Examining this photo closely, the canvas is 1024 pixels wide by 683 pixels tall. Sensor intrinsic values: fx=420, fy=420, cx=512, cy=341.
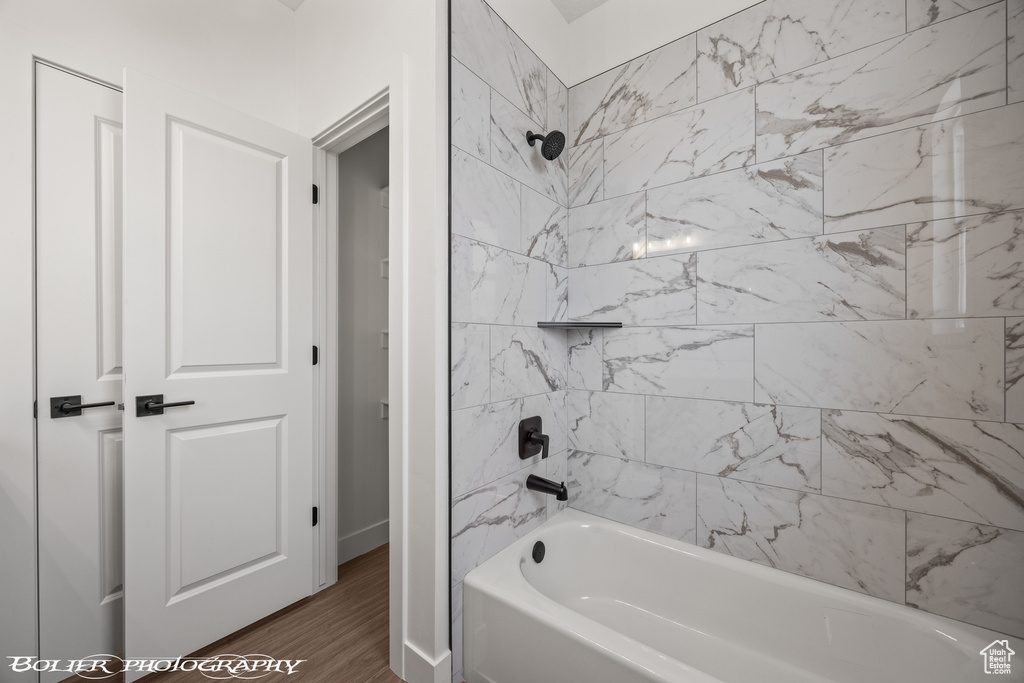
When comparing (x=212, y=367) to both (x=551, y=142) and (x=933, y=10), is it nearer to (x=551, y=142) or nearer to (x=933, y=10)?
(x=551, y=142)

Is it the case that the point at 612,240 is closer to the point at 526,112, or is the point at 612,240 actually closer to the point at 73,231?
the point at 526,112

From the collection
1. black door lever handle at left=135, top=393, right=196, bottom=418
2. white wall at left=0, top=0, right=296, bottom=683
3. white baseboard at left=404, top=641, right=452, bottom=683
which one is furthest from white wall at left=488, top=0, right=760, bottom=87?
white baseboard at left=404, top=641, right=452, bottom=683

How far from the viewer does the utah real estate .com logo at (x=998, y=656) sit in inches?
41.8

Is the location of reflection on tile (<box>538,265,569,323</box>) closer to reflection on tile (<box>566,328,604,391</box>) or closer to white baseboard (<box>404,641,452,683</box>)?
reflection on tile (<box>566,328,604,391</box>)

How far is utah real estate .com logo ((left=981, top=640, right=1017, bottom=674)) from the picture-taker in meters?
1.06

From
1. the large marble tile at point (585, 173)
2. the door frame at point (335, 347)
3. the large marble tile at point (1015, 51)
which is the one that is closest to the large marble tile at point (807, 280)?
the large marble tile at point (1015, 51)

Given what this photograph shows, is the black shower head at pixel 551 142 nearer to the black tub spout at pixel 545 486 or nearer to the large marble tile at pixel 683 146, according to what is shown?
the large marble tile at pixel 683 146

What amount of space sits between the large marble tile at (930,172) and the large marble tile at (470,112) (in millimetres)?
1149

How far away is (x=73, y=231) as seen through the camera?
4.63 ft

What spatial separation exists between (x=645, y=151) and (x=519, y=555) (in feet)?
5.48

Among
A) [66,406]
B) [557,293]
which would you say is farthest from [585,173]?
[66,406]

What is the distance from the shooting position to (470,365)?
147 centimetres

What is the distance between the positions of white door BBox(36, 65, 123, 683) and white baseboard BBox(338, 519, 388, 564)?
91 cm

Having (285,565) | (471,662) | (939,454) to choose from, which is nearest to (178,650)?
(285,565)
